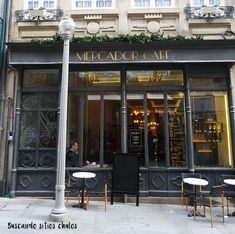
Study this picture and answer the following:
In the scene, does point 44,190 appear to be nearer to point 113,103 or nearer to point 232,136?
point 113,103

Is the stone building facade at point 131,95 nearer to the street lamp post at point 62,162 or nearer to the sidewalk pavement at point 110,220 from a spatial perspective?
the sidewalk pavement at point 110,220

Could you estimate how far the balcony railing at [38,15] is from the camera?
Answer: 348 inches

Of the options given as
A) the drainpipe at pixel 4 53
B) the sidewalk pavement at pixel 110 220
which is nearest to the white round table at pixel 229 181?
the sidewalk pavement at pixel 110 220

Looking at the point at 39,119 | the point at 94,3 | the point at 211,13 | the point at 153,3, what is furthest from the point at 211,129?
the point at 94,3

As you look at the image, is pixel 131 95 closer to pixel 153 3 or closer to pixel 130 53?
pixel 130 53

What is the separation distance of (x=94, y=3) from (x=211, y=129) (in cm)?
568

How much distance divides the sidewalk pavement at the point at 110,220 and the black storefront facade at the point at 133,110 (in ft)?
2.62

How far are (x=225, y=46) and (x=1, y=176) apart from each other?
308 inches

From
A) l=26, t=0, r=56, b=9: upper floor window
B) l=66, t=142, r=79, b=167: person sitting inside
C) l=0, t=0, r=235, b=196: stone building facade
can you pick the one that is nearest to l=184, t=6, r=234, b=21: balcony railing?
l=0, t=0, r=235, b=196: stone building facade

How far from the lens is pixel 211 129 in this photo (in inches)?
328

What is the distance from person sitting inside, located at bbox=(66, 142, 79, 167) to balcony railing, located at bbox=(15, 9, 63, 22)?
13.8ft

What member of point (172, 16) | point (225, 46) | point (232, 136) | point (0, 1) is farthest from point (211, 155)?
point (0, 1)

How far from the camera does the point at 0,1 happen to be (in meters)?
9.07

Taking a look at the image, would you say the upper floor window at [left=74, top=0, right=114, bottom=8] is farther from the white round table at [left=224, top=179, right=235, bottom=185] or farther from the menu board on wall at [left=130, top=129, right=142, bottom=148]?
the white round table at [left=224, top=179, right=235, bottom=185]
